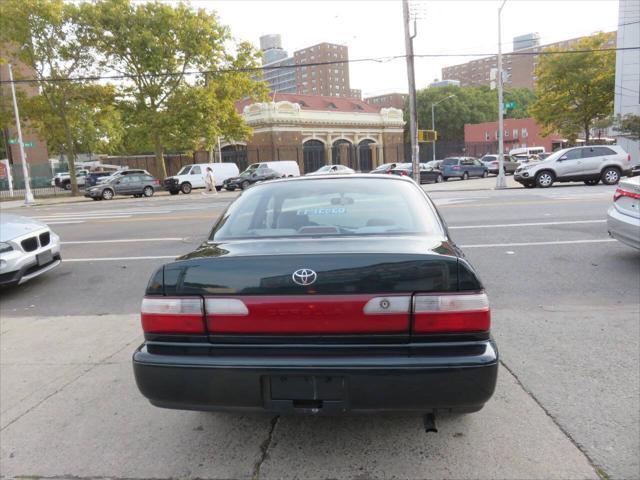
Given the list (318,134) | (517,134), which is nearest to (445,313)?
(318,134)

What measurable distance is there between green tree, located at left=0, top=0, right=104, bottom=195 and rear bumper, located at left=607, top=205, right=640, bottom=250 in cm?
3148

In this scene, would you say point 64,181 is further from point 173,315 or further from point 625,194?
point 173,315

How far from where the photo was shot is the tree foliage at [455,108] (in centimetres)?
8656

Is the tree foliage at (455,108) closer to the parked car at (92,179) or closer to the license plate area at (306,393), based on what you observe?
the parked car at (92,179)

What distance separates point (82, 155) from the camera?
81.3 metres

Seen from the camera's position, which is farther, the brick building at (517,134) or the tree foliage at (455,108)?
the tree foliage at (455,108)

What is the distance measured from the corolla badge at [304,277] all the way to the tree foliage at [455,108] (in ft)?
286

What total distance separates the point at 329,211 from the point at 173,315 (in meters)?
1.32

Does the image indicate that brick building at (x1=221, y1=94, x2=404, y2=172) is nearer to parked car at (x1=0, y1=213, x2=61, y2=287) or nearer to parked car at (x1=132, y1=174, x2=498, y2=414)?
parked car at (x1=0, y1=213, x2=61, y2=287)

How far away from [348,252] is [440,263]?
457 mm

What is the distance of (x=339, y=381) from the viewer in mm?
2438

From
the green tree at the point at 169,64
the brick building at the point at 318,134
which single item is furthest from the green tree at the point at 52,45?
the brick building at the point at 318,134

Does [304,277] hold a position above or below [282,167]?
above

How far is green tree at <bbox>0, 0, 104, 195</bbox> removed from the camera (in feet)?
101
